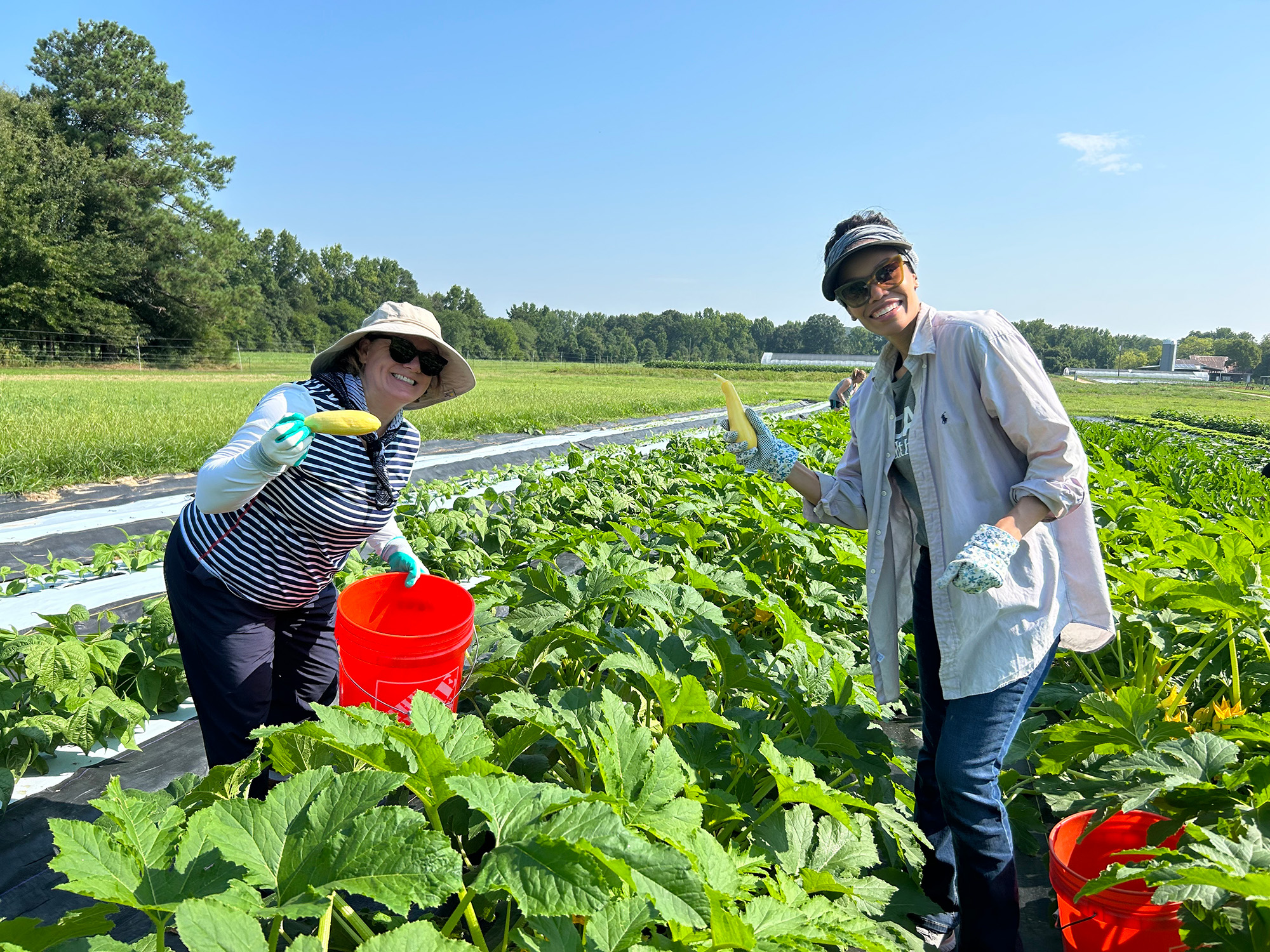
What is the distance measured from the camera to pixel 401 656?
195 centimetres

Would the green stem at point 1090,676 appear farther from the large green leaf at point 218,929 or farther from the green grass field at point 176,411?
the green grass field at point 176,411

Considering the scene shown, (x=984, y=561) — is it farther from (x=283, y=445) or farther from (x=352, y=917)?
(x=283, y=445)

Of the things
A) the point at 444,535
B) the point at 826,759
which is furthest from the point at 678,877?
the point at 444,535

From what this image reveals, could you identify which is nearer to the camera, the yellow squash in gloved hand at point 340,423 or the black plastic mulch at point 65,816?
the yellow squash in gloved hand at point 340,423

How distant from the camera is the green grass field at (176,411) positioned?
7.90 m

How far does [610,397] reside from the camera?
24.4 metres

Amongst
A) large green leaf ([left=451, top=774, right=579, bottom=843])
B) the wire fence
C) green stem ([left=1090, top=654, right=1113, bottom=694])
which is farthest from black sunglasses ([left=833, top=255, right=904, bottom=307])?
the wire fence

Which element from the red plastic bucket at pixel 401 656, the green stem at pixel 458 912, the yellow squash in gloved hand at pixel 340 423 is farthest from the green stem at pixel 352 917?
the yellow squash in gloved hand at pixel 340 423

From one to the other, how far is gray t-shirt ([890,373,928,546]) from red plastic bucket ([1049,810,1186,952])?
3.19 ft

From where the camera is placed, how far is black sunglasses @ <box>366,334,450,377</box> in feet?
8.29

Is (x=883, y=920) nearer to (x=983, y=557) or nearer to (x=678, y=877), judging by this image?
(x=983, y=557)

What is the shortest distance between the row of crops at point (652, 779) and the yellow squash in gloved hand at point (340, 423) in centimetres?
80

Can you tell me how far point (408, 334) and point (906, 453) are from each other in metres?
1.66

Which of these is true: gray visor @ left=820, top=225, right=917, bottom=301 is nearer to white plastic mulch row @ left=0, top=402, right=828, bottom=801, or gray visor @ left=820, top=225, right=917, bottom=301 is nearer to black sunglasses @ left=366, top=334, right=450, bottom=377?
black sunglasses @ left=366, top=334, right=450, bottom=377
